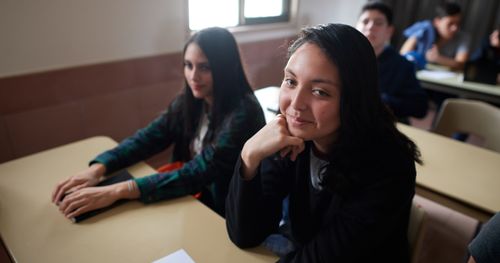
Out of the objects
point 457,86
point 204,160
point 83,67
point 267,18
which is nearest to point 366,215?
point 204,160

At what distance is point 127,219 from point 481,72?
114 inches

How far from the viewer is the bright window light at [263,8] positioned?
125 inches

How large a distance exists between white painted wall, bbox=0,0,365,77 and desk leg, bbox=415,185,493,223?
1.90 metres

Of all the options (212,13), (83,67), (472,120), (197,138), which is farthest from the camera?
(212,13)

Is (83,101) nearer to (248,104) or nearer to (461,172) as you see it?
(248,104)

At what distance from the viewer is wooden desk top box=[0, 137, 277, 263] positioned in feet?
3.13

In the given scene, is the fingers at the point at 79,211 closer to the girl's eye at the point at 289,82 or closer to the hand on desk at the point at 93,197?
the hand on desk at the point at 93,197

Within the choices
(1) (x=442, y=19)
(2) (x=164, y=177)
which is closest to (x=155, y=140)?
(2) (x=164, y=177)

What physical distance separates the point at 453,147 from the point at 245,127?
41.7 inches

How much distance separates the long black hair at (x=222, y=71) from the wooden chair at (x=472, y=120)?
1.33 m

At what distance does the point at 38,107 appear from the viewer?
199 centimetres

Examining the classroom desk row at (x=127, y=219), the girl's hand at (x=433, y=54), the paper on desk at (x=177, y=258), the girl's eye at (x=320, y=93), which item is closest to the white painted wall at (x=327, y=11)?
the girl's hand at (x=433, y=54)

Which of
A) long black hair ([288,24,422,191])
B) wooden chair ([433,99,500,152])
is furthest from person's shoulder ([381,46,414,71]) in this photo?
long black hair ([288,24,422,191])

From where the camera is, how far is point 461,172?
1.44 meters
